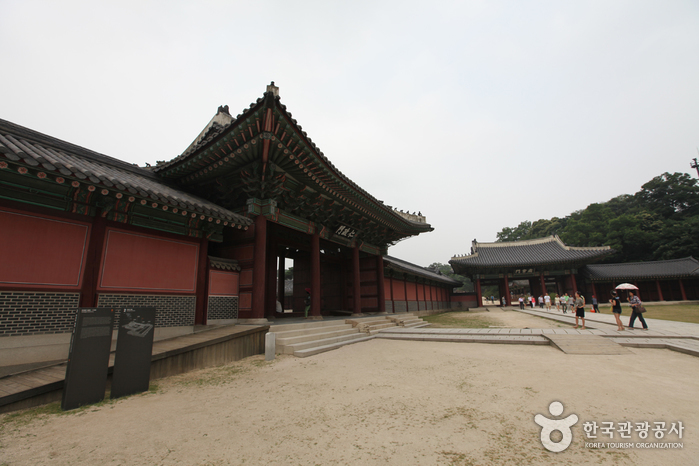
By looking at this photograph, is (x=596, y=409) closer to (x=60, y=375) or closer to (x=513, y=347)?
(x=513, y=347)

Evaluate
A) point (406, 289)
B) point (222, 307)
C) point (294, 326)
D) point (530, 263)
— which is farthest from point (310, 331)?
point (530, 263)

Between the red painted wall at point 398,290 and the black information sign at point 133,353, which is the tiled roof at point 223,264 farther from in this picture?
the red painted wall at point 398,290

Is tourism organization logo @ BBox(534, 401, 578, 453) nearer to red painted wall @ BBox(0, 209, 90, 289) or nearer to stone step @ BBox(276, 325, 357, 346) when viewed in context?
stone step @ BBox(276, 325, 357, 346)

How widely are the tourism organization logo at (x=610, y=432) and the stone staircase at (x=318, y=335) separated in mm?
5437

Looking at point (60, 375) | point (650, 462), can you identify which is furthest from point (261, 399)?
point (650, 462)

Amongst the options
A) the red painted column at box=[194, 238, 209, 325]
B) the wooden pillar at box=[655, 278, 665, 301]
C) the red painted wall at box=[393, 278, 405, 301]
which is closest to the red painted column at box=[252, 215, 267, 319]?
the red painted column at box=[194, 238, 209, 325]

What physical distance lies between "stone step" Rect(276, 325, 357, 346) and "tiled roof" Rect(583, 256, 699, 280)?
35938 millimetres

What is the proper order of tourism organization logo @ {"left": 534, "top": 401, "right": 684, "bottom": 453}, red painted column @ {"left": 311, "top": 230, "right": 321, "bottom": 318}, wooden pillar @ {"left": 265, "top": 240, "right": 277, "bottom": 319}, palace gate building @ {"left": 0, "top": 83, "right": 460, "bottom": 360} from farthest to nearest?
wooden pillar @ {"left": 265, "top": 240, "right": 277, "bottom": 319}, red painted column @ {"left": 311, "top": 230, "right": 321, "bottom": 318}, palace gate building @ {"left": 0, "top": 83, "right": 460, "bottom": 360}, tourism organization logo @ {"left": 534, "top": 401, "right": 684, "bottom": 453}

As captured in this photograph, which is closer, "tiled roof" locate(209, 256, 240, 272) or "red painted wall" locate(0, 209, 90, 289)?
"red painted wall" locate(0, 209, 90, 289)

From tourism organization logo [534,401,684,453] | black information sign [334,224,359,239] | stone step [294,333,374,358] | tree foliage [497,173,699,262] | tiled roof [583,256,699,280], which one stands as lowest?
tourism organization logo [534,401,684,453]

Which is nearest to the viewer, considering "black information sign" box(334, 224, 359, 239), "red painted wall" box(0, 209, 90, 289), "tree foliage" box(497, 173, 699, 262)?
"red painted wall" box(0, 209, 90, 289)

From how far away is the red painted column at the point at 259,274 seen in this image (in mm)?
9211

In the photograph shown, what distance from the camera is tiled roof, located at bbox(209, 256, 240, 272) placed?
924 centimetres

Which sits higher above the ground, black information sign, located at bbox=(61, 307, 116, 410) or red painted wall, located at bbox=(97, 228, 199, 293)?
red painted wall, located at bbox=(97, 228, 199, 293)
